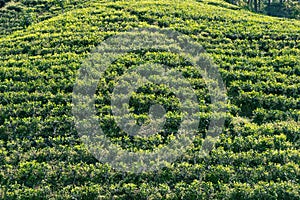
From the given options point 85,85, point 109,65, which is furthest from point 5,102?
point 109,65

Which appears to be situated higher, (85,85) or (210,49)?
(210,49)

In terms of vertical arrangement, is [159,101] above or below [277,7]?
below

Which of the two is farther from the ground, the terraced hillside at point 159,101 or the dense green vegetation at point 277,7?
the dense green vegetation at point 277,7

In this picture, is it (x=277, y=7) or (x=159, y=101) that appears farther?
(x=277, y=7)

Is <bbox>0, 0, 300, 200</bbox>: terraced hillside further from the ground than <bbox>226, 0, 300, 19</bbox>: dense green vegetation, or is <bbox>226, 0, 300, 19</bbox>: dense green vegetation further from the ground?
<bbox>226, 0, 300, 19</bbox>: dense green vegetation

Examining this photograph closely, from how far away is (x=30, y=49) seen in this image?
27.9m

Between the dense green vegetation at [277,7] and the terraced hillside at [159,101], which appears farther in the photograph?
the dense green vegetation at [277,7]

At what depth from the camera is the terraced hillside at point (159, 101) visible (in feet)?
56.6

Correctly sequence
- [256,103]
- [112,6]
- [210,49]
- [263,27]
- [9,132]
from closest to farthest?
[9,132]
[256,103]
[210,49]
[263,27]
[112,6]

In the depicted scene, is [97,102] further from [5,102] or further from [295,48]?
[295,48]

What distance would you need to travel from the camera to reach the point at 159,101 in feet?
72.2

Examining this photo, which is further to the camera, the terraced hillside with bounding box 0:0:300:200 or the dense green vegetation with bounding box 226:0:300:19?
the dense green vegetation with bounding box 226:0:300:19

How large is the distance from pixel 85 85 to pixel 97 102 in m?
1.83

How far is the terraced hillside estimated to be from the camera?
1725 cm
